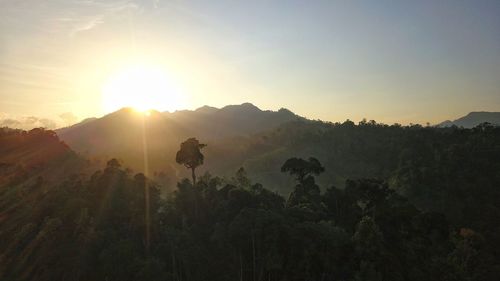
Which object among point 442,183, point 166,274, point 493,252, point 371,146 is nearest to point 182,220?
point 166,274

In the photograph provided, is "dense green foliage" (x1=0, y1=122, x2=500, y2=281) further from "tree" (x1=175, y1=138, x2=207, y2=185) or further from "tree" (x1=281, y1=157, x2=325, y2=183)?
"tree" (x1=175, y1=138, x2=207, y2=185)

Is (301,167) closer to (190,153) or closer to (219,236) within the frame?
(190,153)

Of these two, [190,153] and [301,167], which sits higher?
[190,153]

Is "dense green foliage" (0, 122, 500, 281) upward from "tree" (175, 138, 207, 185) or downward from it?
downward

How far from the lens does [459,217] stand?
115938mm

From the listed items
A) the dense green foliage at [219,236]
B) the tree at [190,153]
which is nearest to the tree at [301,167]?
the dense green foliage at [219,236]

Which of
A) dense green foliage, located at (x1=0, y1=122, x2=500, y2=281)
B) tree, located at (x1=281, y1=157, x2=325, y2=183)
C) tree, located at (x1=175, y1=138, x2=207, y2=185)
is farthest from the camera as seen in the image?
tree, located at (x1=281, y1=157, x2=325, y2=183)

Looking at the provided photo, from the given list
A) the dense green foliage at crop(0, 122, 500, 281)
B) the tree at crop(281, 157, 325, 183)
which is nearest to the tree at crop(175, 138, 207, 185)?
the dense green foliage at crop(0, 122, 500, 281)

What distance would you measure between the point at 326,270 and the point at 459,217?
255 ft

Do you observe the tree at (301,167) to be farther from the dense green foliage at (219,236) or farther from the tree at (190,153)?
the tree at (190,153)

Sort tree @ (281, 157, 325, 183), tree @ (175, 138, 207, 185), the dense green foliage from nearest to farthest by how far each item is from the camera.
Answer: the dense green foliage
tree @ (175, 138, 207, 185)
tree @ (281, 157, 325, 183)

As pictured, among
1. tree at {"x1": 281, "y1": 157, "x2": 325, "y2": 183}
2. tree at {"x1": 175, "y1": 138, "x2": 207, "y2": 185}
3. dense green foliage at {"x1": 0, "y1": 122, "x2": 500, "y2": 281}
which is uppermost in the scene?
tree at {"x1": 175, "y1": 138, "x2": 207, "y2": 185}

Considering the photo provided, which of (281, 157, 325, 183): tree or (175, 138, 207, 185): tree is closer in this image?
(175, 138, 207, 185): tree

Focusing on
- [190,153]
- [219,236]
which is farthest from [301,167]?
[219,236]
